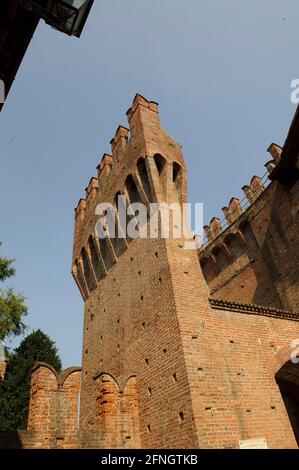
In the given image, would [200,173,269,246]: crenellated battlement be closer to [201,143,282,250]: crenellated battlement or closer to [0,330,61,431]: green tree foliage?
[201,143,282,250]: crenellated battlement

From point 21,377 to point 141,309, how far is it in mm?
16349

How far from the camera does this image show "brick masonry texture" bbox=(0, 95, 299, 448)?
25.4 feet

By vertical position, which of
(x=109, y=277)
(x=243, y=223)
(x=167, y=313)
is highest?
(x=243, y=223)

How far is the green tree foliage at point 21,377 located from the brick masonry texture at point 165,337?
33.7 feet

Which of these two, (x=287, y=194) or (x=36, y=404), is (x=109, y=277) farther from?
(x=287, y=194)

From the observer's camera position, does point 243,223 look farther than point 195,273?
Yes

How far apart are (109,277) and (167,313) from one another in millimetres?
4989

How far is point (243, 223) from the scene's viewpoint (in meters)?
17.4

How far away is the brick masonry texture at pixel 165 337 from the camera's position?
25.4 feet

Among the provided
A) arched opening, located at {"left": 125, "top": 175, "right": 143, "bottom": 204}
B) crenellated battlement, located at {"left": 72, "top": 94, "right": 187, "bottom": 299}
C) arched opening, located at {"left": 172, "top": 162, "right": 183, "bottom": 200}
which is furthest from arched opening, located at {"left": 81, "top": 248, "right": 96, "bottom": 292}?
arched opening, located at {"left": 172, "top": 162, "right": 183, "bottom": 200}

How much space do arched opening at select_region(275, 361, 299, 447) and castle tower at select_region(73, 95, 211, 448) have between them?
3.74 m

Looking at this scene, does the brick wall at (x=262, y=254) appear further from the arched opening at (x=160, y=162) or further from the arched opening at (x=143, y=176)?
the arched opening at (x=143, y=176)

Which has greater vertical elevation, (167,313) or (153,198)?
(153,198)

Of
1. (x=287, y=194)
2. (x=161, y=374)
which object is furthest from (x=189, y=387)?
(x=287, y=194)
